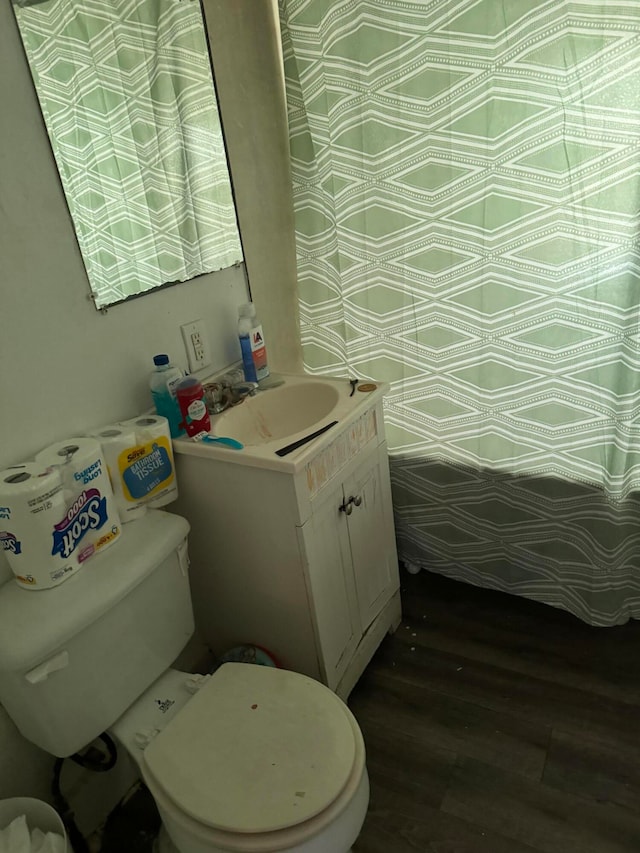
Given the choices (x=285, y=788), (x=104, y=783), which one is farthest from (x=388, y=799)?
(x=104, y=783)

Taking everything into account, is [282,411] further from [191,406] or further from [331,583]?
[331,583]

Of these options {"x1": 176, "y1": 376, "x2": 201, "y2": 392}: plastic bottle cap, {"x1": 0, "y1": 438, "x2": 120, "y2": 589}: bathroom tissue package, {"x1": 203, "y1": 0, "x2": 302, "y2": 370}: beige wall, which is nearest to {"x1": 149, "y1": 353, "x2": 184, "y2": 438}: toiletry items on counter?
{"x1": 176, "y1": 376, "x2": 201, "y2": 392}: plastic bottle cap

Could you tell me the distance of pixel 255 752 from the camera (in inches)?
41.0

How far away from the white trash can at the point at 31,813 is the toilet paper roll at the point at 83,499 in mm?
456

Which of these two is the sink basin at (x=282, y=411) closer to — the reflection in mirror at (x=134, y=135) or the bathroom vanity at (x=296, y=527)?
the bathroom vanity at (x=296, y=527)

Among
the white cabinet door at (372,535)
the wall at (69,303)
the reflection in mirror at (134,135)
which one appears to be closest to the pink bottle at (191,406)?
the wall at (69,303)

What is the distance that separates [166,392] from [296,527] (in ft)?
1.47

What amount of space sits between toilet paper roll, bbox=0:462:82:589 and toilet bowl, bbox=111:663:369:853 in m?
0.37

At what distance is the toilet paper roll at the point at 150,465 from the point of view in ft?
4.02

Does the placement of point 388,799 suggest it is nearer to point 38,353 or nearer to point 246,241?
point 38,353

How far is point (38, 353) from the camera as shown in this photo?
1.15 meters

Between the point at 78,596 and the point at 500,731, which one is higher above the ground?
the point at 78,596

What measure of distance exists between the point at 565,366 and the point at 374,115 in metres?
0.83

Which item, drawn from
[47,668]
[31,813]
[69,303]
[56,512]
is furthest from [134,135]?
[31,813]
